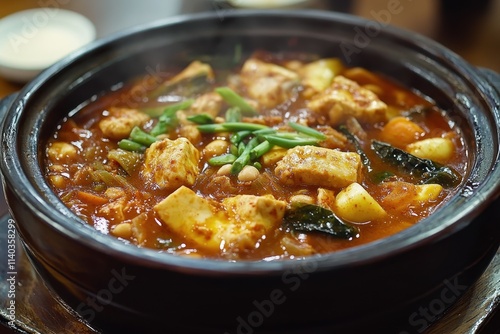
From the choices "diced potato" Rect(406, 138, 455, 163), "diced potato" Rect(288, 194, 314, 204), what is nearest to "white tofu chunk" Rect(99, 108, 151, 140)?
"diced potato" Rect(288, 194, 314, 204)

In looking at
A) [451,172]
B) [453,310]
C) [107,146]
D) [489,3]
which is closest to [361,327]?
[453,310]

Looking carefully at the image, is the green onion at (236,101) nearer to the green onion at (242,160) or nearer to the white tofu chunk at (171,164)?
the green onion at (242,160)

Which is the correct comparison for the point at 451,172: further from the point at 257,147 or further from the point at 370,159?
the point at 257,147

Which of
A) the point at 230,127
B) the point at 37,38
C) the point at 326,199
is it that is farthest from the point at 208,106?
the point at 37,38

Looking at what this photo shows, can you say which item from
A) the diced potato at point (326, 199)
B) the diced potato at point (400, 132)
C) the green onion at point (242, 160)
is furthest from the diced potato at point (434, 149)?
the green onion at point (242, 160)

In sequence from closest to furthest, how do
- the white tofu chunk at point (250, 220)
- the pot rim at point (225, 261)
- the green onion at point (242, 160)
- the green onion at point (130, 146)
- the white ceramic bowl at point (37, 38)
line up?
the pot rim at point (225, 261)
the white tofu chunk at point (250, 220)
the green onion at point (242, 160)
the green onion at point (130, 146)
the white ceramic bowl at point (37, 38)

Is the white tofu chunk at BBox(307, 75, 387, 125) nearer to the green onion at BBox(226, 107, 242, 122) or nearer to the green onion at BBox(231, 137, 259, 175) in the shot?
the green onion at BBox(226, 107, 242, 122)
